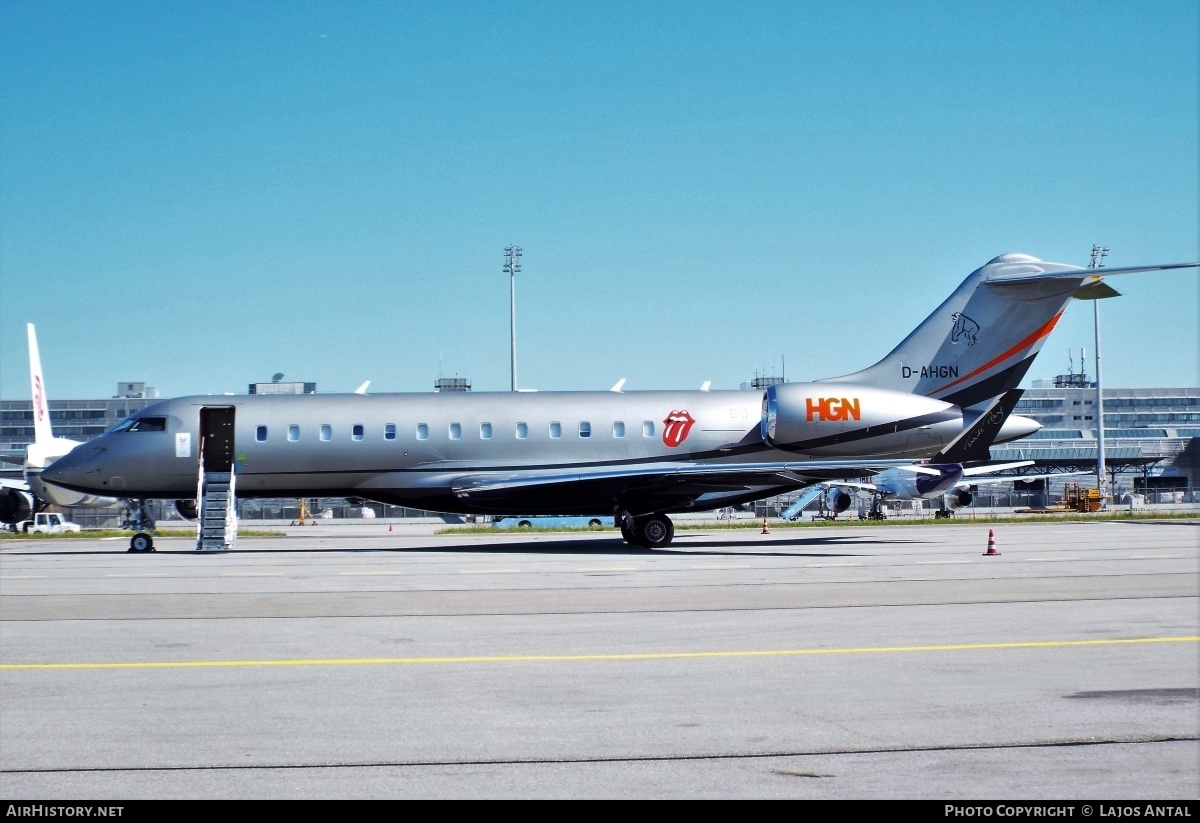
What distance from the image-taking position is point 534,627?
12016 mm

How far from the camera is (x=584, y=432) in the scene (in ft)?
90.4

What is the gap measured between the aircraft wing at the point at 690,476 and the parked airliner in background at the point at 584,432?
0.14 meters

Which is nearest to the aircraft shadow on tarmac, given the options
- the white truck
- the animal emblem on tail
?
the animal emblem on tail

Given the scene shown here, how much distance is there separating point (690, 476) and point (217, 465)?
11279mm

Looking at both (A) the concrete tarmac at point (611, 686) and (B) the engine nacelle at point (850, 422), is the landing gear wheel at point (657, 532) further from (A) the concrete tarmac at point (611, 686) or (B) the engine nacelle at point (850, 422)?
(A) the concrete tarmac at point (611, 686)

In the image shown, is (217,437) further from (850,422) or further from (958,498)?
(958,498)

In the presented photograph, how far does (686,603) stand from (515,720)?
6.69 meters

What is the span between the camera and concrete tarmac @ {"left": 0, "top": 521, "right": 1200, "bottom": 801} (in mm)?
6090

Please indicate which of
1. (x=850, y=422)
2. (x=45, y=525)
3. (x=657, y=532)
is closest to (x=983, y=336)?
(x=850, y=422)

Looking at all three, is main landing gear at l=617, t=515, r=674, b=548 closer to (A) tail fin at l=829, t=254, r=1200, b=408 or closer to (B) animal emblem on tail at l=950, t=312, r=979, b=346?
(A) tail fin at l=829, t=254, r=1200, b=408

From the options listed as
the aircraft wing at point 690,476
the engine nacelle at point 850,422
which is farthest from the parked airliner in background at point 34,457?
the engine nacelle at point 850,422

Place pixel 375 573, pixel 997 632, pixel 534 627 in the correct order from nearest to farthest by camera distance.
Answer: pixel 997 632 < pixel 534 627 < pixel 375 573
